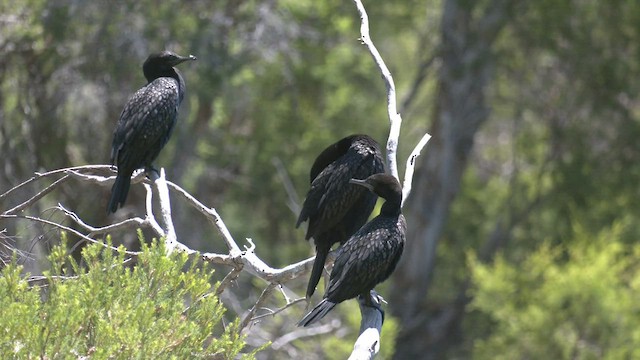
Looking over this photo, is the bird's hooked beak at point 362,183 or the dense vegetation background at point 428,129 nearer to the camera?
the bird's hooked beak at point 362,183

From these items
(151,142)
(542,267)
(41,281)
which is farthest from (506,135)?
(41,281)

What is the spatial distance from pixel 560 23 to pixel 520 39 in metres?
1.07

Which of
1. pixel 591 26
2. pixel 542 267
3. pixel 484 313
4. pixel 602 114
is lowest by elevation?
pixel 484 313

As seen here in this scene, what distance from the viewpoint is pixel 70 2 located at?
14391 millimetres

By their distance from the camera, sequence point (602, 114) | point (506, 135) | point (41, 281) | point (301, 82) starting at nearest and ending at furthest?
point (41, 281), point (602, 114), point (301, 82), point (506, 135)

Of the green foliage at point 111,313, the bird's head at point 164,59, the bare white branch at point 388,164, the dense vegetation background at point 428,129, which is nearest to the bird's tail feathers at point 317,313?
the bare white branch at point 388,164

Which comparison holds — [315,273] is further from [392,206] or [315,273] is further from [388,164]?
[388,164]

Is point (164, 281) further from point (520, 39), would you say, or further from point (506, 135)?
point (506, 135)

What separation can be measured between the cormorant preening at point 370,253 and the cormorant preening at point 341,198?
336 mm

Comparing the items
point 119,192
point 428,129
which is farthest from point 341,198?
point 428,129

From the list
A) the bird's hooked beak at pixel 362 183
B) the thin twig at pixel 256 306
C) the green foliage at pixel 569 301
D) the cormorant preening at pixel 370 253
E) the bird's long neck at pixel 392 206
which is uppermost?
the bird's hooked beak at pixel 362 183

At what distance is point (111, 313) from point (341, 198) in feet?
6.56

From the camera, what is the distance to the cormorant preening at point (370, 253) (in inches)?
240

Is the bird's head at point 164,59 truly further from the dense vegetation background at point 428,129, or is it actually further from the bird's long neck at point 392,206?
the dense vegetation background at point 428,129
